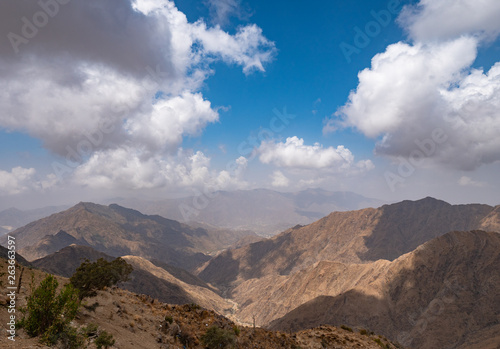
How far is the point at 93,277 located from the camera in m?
19.6

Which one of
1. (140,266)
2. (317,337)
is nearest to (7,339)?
(317,337)

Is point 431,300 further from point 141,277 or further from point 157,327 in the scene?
point 141,277

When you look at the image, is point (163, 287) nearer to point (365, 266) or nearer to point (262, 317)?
point (262, 317)

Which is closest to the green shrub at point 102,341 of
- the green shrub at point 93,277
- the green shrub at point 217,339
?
the green shrub at point 217,339

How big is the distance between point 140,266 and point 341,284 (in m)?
99.4

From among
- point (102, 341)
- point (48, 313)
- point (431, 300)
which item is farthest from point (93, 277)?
point (431, 300)

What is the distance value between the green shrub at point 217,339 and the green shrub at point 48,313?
10307 mm

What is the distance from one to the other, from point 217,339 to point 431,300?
293 ft

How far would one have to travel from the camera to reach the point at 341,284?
108 meters

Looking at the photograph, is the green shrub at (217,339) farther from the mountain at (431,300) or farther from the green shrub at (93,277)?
the mountain at (431,300)

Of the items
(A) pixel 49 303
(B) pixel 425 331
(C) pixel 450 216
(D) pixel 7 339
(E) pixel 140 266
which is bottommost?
(B) pixel 425 331

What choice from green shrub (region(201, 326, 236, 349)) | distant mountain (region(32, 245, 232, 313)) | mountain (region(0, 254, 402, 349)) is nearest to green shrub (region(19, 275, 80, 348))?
mountain (region(0, 254, 402, 349))

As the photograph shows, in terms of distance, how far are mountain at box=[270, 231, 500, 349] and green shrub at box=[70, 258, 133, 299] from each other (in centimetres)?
7676

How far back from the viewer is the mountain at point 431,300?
66.7 m
